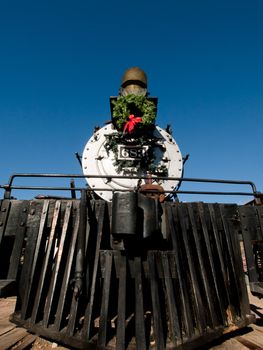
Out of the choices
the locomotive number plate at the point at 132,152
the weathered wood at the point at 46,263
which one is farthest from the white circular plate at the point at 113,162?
the weathered wood at the point at 46,263

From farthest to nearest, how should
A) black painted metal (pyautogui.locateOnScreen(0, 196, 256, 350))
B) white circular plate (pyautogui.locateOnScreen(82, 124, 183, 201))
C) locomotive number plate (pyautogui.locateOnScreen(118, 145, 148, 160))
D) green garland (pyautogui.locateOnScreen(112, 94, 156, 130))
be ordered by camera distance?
green garland (pyautogui.locateOnScreen(112, 94, 156, 130)), locomotive number plate (pyautogui.locateOnScreen(118, 145, 148, 160)), white circular plate (pyautogui.locateOnScreen(82, 124, 183, 201)), black painted metal (pyautogui.locateOnScreen(0, 196, 256, 350))

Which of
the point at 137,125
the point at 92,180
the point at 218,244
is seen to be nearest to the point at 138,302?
the point at 218,244

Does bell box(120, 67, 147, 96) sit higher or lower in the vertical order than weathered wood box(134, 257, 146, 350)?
higher

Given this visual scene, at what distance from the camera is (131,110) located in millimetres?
5605

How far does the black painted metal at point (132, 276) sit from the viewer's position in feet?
7.51

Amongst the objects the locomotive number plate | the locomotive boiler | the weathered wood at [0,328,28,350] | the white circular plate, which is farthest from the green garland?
the weathered wood at [0,328,28,350]

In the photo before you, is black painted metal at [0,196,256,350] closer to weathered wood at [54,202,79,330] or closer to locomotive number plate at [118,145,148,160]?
weathered wood at [54,202,79,330]

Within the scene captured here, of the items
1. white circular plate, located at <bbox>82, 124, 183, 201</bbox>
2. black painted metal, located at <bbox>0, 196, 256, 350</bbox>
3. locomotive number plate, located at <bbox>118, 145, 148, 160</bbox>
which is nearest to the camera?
black painted metal, located at <bbox>0, 196, 256, 350</bbox>

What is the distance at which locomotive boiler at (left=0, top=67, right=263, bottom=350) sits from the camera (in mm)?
2314

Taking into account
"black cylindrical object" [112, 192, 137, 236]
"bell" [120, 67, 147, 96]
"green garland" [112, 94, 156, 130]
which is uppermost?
"bell" [120, 67, 147, 96]

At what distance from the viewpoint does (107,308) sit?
2.31m

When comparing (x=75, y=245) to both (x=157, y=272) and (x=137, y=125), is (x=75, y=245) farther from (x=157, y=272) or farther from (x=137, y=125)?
(x=137, y=125)

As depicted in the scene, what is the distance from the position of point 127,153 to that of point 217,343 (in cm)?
368

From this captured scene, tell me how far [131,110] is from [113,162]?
4.32ft
